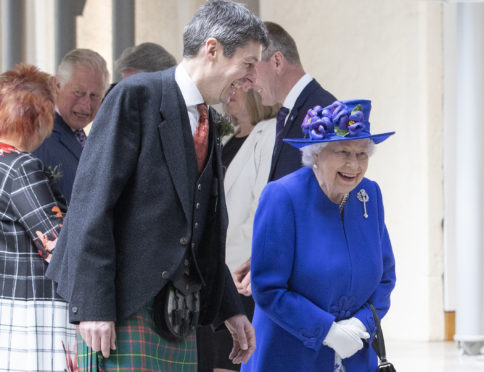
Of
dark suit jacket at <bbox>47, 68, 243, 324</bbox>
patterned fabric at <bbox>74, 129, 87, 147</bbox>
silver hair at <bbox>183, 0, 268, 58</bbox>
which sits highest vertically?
silver hair at <bbox>183, 0, 268, 58</bbox>

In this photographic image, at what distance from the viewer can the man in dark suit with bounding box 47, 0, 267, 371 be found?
250cm

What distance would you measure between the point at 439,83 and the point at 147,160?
6.71 m

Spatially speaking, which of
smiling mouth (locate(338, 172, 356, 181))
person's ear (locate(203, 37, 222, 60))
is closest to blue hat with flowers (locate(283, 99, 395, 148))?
smiling mouth (locate(338, 172, 356, 181))

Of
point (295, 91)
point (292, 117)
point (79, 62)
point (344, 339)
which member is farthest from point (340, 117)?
point (79, 62)

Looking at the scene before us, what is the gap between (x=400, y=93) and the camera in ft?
29.6

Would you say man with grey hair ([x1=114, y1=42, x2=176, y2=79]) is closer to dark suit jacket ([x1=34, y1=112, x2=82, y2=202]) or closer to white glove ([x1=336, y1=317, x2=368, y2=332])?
dark suit jacket ([x1=34, y1=112, x2=82, y2=202])

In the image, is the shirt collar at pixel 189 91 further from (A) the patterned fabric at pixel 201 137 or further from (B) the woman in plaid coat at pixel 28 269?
(B) the woman in plaid coat at pixel 28 269

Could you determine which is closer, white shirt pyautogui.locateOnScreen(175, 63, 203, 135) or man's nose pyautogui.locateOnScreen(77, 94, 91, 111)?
white shirt pyautogui.locateOnScreen(175, 63, 203, 135)

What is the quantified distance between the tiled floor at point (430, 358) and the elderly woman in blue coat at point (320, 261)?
3.81 metres

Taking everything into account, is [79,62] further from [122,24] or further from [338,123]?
[122,24]

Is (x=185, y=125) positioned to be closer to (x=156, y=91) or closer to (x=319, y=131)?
(x=156, y=91)

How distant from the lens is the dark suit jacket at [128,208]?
8.16ft

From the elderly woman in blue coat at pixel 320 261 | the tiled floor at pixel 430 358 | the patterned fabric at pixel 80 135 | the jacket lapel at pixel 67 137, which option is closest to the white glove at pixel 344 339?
the elderly woman in blue coat at pixel 320 261

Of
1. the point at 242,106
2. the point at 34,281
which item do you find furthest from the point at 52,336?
the point at 242,106
